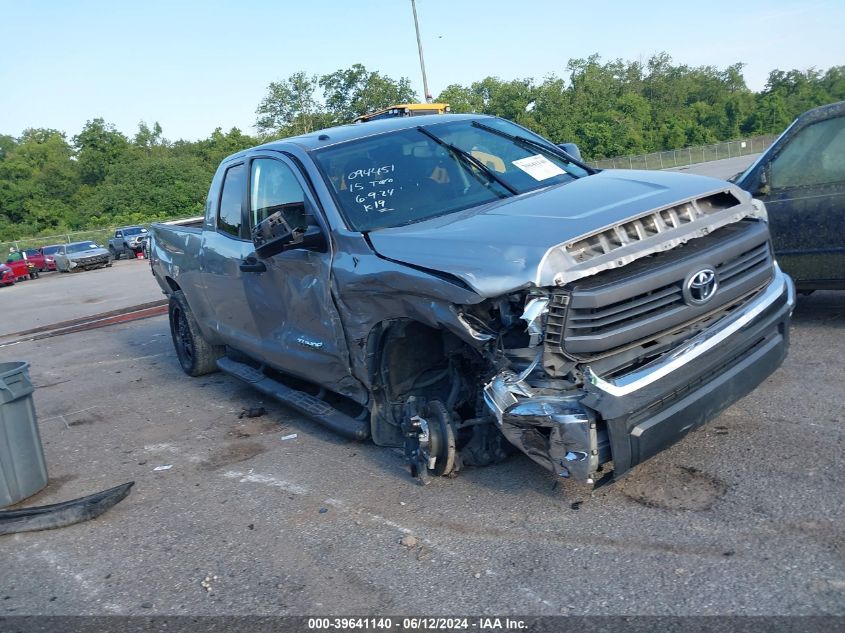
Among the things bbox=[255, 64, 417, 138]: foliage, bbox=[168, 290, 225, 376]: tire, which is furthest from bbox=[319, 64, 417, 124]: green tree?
bbox=[168, 290, 225, 376]: tire

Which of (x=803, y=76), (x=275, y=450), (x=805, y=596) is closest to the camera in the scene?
(x=805, y=596)

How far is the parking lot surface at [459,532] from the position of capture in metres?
3.23

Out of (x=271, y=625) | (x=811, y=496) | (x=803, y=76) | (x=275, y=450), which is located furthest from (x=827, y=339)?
(x=803, y=76)

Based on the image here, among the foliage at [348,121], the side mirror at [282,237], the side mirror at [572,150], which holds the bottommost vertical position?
the side mirror at [282,237]

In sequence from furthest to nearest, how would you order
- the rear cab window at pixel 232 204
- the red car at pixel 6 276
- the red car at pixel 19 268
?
1. the red car at pixel 19 268
2. the red car at pixel 6 276
3. the rear cab window at pixel 232 204

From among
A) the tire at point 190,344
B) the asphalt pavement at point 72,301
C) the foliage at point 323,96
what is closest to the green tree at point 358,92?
the foliage at point 323,96

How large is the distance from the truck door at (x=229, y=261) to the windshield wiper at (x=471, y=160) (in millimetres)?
1589

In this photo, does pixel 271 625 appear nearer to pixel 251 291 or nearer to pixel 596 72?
pixel 251 291

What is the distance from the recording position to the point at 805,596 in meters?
2.95

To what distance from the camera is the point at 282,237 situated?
4797 millimetres

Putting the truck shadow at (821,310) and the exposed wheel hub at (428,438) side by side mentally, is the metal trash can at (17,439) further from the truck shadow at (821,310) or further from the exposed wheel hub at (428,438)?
the truck shadow at (821,310)

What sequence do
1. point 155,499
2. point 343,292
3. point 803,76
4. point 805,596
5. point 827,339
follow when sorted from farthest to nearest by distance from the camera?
point 803,76
point 827,339
point 155,499
point 343,292
point 805,596

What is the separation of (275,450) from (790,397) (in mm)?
3348

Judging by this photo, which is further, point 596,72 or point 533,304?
point 596,72
